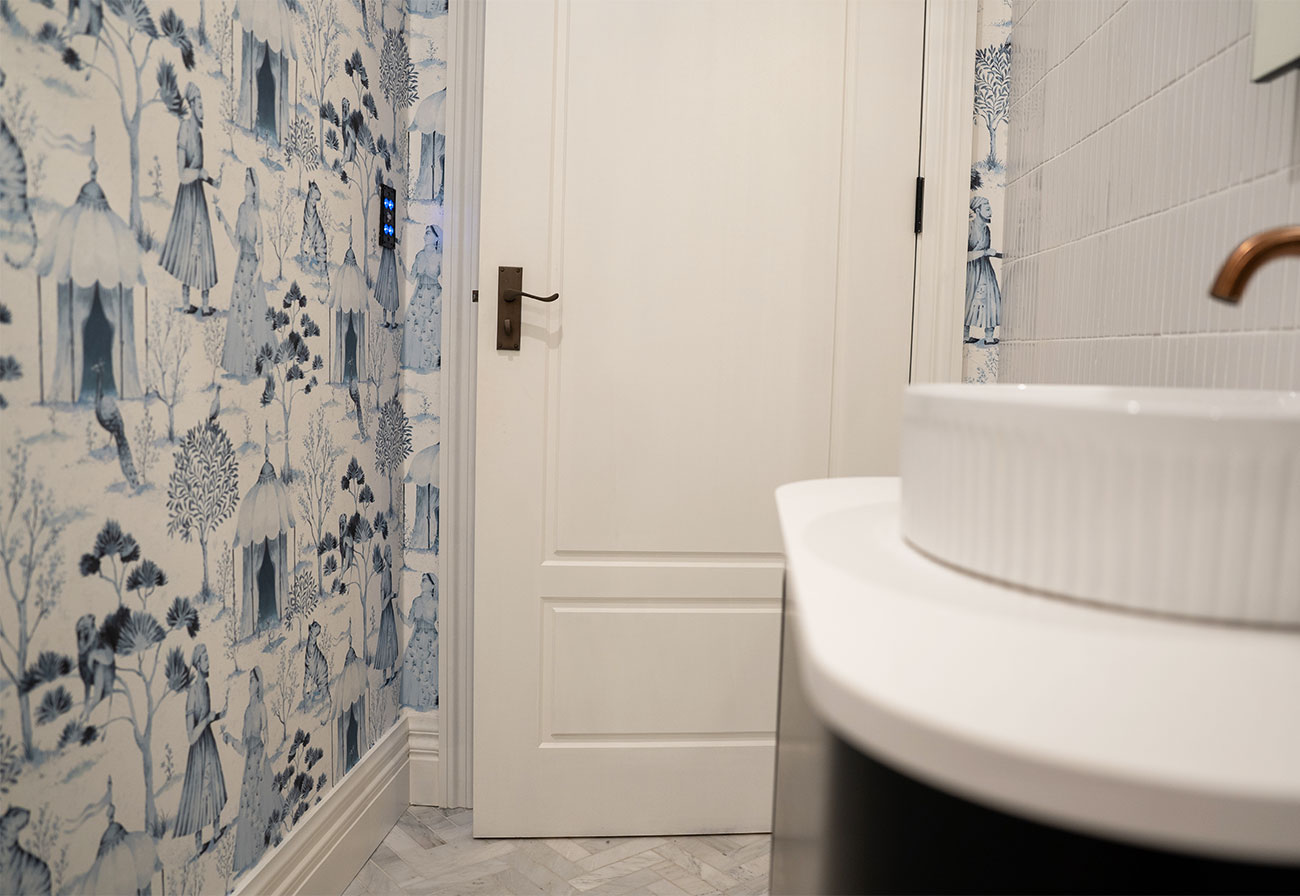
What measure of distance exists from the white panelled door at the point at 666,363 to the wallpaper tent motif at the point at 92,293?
738 millimetres

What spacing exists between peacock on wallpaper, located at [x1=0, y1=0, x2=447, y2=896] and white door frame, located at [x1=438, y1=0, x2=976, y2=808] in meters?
0.11

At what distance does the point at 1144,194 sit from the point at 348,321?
4.02 ft

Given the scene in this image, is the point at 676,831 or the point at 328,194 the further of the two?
the point at 676,831

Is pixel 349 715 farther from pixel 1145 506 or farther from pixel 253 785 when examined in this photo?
pixel 1145 506

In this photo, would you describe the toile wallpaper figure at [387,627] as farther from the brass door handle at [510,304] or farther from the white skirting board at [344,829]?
the brass door handle at [510,304]

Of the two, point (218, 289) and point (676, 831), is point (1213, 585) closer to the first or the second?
point (218, 289)

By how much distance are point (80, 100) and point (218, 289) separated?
291 mm

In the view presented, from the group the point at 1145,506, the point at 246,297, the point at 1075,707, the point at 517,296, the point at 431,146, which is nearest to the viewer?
the point at 1075,707

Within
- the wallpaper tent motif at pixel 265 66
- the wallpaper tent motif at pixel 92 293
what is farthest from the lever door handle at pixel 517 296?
the wallpaper tent motif at pixel 92 293

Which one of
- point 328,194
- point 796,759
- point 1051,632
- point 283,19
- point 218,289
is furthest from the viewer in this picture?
point 328,194

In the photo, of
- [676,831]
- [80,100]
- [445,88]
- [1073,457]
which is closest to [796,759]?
[1073,457]

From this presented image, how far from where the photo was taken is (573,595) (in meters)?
1.66

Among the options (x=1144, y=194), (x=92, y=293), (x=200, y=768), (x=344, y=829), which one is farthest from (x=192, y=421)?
(x=1144, y=194)

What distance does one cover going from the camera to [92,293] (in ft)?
2.89
